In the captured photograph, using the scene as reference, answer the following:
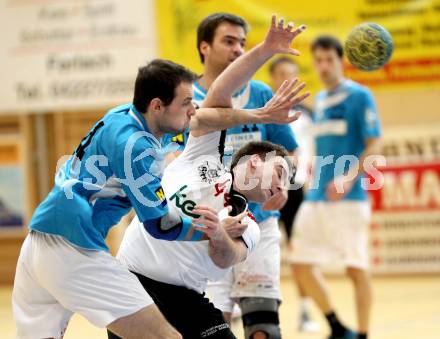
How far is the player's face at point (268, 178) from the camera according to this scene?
4.23m

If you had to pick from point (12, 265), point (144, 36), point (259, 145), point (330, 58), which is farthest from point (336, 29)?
point (259, 145)

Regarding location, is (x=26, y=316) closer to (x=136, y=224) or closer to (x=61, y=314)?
(x=61, y=314)

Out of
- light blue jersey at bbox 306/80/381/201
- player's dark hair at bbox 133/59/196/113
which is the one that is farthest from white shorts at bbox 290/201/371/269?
player's dark hair at bbox 133/59/196/113

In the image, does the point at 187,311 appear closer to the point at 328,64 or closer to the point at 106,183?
the point at 106,183

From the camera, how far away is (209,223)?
3750 mm

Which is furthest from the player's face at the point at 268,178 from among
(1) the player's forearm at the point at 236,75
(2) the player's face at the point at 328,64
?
(2) the player's face at the point at 328,64

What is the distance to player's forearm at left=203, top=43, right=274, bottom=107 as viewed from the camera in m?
4.35

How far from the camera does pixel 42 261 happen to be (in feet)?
12.7

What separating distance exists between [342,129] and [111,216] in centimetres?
364

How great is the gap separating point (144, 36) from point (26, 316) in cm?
694

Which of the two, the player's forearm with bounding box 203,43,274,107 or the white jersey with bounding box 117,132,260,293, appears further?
the player's forearm with bounding box 203,43,274,107

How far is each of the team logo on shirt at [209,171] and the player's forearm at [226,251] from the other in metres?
0.48

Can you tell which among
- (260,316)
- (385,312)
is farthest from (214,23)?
(385,312)

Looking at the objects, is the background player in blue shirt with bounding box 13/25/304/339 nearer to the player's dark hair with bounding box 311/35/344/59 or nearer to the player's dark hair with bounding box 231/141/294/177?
the player's dark hair with bounding box 231/141/294/177
